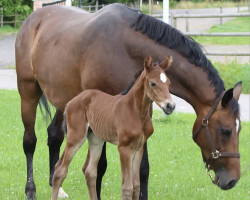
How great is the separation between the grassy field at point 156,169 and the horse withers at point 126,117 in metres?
1.62

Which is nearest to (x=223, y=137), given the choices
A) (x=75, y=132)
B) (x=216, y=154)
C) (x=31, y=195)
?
(x=216, y=154)

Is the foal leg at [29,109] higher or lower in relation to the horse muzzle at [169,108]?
lower

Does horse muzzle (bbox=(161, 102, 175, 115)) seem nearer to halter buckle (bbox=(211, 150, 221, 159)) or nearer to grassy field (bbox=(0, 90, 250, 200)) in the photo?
halter buckle (bbox=(211, 150, 221, 159))

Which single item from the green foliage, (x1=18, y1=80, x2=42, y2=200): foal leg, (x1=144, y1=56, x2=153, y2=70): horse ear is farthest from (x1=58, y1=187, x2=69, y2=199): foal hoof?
the green foliage

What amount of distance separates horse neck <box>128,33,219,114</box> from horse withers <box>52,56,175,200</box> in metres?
0.66

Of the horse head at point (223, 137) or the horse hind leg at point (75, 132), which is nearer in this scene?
the horse hind leg at point (75, 132)

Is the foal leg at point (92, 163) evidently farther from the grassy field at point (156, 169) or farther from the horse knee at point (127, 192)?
the grassy field at point (156, 169)

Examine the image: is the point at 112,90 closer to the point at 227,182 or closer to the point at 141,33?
the point at 141,33

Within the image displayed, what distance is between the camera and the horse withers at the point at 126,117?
434cm

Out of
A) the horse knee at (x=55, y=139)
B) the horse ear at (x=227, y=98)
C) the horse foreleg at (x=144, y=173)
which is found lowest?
the horse knee at (x=55, y=139)

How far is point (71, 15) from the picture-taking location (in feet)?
21.7

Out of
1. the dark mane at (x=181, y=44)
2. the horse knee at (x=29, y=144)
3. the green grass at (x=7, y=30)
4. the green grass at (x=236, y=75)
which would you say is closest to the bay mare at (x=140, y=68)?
the dark mane at (x=181, y=44)

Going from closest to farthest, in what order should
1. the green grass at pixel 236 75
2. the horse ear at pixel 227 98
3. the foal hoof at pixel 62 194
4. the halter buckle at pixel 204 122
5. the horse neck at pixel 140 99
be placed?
the horse neck at pixel 140 99 → the horse ear at pixel 227 98 → the halter buckle at pixel 204 122 → the foal hoof at pixel 62 194 → the green grass at pixel 236 75

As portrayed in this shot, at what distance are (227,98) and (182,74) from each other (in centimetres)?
50
